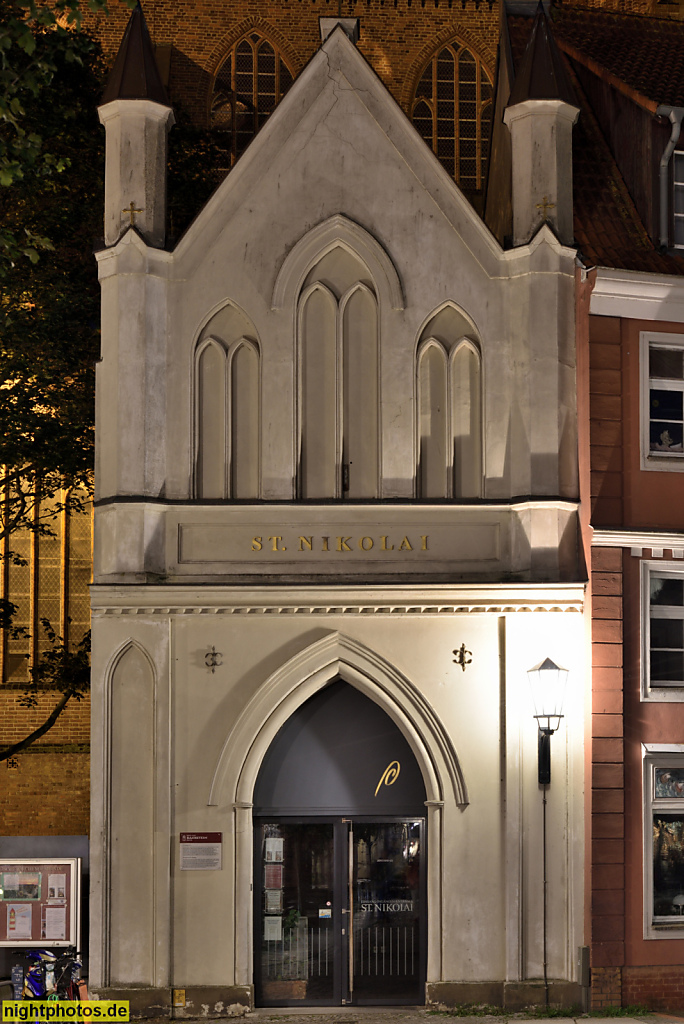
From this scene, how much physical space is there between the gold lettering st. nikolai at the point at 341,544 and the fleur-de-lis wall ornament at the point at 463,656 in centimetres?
131

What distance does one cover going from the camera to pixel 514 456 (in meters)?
15.6

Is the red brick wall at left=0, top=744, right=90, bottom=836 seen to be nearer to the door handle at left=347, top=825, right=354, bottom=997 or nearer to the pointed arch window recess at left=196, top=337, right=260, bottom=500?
the door handle at left=347, top=825, right=354, bottom=997

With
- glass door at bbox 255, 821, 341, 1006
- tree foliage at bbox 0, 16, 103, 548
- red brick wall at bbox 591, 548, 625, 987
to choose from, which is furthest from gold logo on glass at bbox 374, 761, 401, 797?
tree foliage at bbox 0, 16, 103, 548

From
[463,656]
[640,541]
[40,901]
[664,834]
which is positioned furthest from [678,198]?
[40,901]

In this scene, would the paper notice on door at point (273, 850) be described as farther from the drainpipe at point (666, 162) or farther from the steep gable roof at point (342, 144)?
the drainpipe at point (666, 162)

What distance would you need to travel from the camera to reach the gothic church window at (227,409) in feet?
51.4

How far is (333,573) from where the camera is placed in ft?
50.7

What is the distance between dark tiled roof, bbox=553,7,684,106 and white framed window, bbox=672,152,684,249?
3.06 ft

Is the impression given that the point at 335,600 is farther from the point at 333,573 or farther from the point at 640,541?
the point at 640,541

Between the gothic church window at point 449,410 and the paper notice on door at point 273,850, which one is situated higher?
the gothic church window at point 449,410

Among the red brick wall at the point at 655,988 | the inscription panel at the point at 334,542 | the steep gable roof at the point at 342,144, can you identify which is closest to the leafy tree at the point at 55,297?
the steep gable roof at the point at 342,144

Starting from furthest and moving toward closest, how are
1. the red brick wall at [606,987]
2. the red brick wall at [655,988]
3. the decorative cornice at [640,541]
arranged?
the decorative cornice at [640,541]
the red brick wall at [655,988]
the red brick wall at [606,987]

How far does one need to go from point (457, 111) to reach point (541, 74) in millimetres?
11616

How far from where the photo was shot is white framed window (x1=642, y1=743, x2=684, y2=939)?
15.4 m
